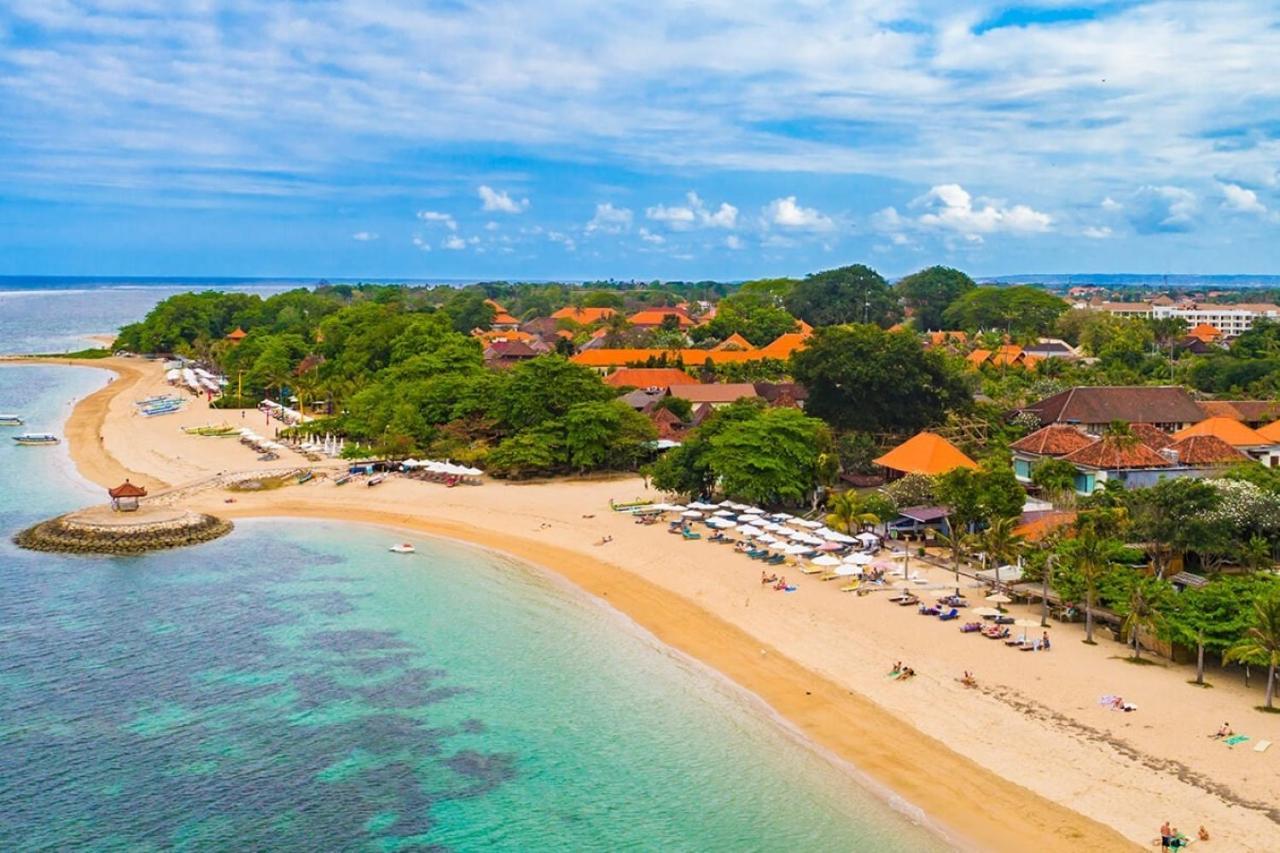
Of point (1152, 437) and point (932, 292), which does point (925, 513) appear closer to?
point (1152, 437)

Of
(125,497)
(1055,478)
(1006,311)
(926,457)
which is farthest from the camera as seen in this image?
(1006,311)

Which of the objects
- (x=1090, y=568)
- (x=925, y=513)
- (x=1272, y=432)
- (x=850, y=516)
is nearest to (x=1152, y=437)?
(x=1272, y=432)

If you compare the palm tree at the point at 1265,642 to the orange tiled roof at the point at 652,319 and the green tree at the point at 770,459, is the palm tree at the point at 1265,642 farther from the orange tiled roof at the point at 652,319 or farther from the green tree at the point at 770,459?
the orange tiled roof at the point at 652,319

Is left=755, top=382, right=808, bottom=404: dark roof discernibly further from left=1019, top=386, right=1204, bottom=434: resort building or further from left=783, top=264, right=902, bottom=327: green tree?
left=783, top=264, right=902, bottom=327: green tree

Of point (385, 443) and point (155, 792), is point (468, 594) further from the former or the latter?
point (385, 443)

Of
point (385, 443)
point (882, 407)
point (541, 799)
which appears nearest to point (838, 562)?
point (541, 799)

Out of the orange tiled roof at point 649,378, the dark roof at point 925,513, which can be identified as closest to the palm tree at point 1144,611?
the dark roof at point 925,513

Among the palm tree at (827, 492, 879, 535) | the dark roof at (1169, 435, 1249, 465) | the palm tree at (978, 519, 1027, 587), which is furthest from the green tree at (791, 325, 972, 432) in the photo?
the palm tree at (978, 519, 1027, 587)

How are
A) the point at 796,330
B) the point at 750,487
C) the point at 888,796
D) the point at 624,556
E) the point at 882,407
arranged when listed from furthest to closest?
the point at 796,330, the point at 882,407, the point at 750,487, the point at 624,556, the point at 888,796
